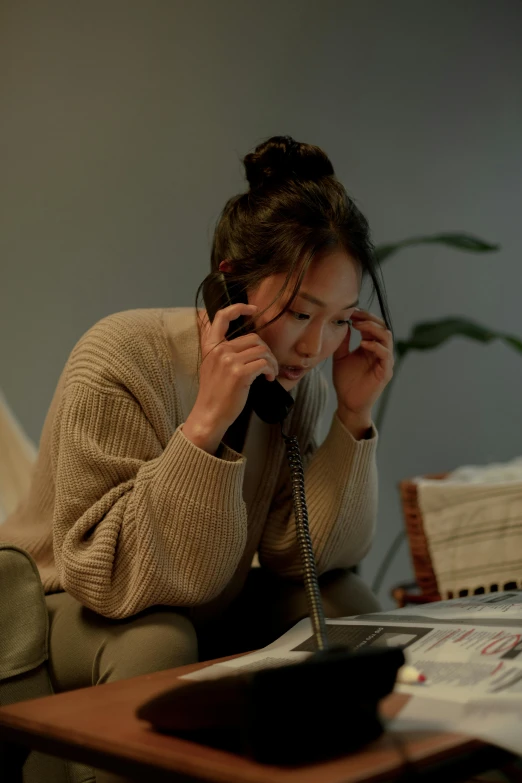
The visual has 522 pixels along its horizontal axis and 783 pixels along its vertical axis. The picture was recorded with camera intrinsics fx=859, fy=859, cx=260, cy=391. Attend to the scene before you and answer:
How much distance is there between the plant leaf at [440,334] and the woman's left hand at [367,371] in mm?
867

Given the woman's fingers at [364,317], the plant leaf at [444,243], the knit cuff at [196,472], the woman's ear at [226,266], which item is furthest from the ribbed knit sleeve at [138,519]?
Result: the plant leaf at [444,243]

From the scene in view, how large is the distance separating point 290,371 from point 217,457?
0.19 m

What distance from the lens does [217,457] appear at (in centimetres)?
107

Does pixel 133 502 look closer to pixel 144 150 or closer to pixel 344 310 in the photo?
pixel 344 310

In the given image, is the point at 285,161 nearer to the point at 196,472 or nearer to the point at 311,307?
the point at 311,307

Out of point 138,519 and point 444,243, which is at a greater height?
point 444,243

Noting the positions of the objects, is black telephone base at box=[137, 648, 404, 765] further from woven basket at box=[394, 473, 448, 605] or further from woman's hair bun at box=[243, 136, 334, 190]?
woven basket at box=[394, 473, 448, 605]

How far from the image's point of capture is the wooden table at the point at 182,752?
560 millimetres

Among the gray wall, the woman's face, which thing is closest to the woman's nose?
the woman's face

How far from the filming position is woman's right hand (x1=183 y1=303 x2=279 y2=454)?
3.45ft

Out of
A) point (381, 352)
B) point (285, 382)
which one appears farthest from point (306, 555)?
point (381, 352)

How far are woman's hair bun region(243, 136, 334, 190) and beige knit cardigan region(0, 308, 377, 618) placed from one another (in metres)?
0.24

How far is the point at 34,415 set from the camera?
6.89ft

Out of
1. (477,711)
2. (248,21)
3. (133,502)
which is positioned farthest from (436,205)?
(477,711)
